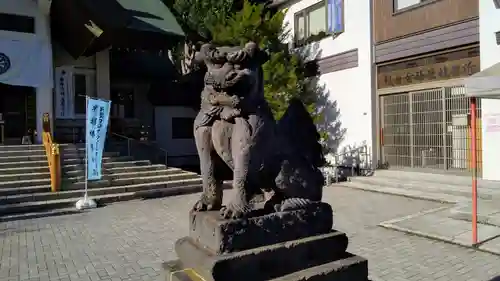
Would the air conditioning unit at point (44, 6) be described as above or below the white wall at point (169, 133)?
above

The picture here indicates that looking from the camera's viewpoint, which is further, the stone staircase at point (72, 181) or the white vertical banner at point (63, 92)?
the white vertical banner at point (63, 92)

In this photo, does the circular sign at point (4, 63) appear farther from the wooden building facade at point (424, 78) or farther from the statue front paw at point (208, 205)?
the statue front paw at point (208, 205)

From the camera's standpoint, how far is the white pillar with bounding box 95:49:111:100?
16.4 meters

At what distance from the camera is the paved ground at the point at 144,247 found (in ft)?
17.3

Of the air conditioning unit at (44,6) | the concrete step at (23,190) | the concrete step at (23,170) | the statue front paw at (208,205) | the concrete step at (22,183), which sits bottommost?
the concrete step at (23,190)

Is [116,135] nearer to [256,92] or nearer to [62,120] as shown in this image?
[62,120]

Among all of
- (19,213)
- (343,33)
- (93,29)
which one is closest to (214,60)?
(19,213)

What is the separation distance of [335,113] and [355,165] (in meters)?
2.28

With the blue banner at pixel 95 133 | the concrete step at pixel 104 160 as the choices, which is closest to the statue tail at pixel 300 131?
the blue banner at pixel 95 133

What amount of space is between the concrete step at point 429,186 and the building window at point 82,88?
11.1 meters

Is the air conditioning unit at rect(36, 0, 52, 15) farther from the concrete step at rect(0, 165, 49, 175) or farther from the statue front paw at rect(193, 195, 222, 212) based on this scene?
the statue front paw at rect(193, 195, 222, 212)

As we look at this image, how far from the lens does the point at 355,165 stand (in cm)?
1432

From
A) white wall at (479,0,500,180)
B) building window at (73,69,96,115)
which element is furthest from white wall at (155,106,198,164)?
white wall at (479,0,500,180)

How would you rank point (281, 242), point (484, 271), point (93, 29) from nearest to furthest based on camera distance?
1. point (281, 242)
2. point (484, 271)
3. point (93, 29)
